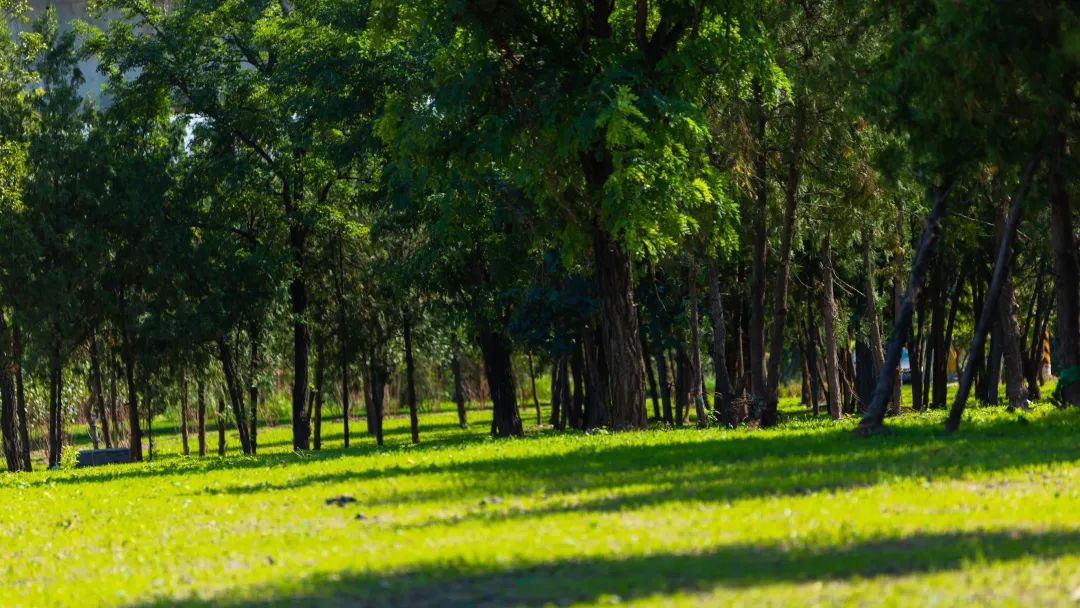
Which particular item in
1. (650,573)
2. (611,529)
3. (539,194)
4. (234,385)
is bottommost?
(650,573)

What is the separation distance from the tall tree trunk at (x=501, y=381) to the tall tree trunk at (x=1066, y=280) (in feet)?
68.3

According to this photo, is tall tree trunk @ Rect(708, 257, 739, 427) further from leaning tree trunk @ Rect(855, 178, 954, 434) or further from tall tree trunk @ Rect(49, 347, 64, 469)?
tall tree trunk @ Rect(49, 347, 64, 469)

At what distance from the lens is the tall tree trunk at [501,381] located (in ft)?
141

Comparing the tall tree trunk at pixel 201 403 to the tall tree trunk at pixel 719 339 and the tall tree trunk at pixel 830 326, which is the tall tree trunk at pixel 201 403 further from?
the tall tree trunk at pixel 830 326

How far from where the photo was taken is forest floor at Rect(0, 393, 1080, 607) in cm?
946

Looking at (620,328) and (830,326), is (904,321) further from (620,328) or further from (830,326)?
(830,326)

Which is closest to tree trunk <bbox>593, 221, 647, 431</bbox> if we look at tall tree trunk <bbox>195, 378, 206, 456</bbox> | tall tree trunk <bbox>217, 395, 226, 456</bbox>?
tall tree trunk <bbox>195, 378, 206, 456</bbox>

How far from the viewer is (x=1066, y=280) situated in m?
23.2

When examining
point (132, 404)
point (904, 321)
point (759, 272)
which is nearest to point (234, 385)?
point (132, 404)

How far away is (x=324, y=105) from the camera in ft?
Answer: 118

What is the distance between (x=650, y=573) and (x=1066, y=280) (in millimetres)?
15128

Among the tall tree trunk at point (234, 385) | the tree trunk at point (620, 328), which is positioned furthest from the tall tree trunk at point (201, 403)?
the tree trunk at point (620, 328)

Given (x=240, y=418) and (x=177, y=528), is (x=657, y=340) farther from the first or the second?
(x=177, y=528)

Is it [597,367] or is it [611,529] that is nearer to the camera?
[611,529]
